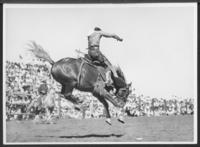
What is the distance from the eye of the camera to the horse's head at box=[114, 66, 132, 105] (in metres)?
5.98

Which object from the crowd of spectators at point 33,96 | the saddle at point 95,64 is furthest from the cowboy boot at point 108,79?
the crowd of spectators at point 33,96

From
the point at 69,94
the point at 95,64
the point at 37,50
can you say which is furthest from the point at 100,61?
the point at 37,50

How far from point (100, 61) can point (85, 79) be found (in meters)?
0.13

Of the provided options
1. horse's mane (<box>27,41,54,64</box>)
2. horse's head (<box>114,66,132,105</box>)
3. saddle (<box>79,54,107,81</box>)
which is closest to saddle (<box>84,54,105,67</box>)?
saddle (<box>79,54,107,81</box>)

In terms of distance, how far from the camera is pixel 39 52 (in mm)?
5969

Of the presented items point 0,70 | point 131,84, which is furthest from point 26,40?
point 131,84

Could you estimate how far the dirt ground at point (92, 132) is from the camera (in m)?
5.96

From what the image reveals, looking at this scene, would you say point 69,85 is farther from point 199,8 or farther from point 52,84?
point 199,8

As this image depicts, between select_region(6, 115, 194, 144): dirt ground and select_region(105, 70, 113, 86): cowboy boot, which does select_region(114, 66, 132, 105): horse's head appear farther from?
select_region(6, 115, 194, 144): dirt ground

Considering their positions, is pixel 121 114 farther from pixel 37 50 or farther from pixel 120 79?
pixel 37 50

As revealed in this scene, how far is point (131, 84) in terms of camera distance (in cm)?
598

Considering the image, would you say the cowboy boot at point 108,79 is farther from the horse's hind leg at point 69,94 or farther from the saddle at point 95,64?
the horse's hind leg at point 69,94

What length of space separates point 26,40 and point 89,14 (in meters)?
0.38

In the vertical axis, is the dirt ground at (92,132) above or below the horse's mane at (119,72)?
below
